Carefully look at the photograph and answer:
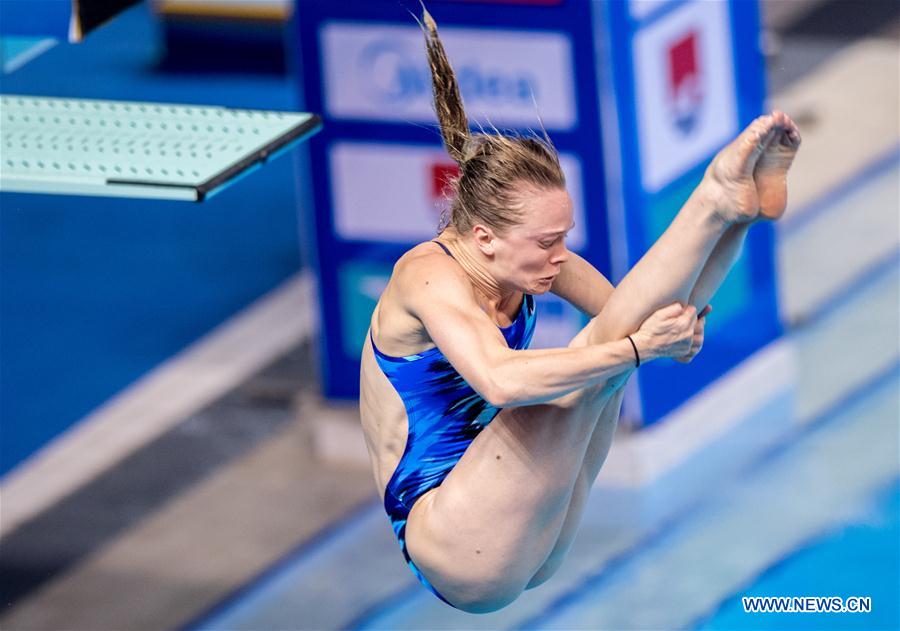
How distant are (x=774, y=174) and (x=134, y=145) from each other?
1.64m

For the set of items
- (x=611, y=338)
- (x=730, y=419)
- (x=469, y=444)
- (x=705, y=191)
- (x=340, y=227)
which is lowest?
(x=730, y=419)

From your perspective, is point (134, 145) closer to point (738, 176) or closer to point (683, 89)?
point (738, 176)

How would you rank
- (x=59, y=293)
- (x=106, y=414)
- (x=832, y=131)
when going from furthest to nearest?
1. (x=832, y=131)
2. (x=59, y=293)
3. (x=106, y=414)

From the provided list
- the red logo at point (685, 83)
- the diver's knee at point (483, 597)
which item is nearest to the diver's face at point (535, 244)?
the diver's knee at point (483, 597)

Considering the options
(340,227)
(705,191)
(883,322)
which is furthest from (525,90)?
(705,191)

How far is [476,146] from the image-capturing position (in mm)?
3627

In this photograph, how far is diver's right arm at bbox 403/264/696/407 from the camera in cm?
336

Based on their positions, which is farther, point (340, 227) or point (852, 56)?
point (852, 56)

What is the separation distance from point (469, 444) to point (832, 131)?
214 inches

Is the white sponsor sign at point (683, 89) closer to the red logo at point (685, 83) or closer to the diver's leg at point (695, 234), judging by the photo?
the red logo at point (685, 83)

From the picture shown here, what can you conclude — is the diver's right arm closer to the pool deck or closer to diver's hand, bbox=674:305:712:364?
diver's hand, bbox=674:305:712:364

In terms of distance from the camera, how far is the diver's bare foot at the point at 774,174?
135 inches

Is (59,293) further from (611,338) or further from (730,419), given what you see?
(611,338)

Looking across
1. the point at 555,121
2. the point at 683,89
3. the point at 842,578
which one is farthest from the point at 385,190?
the point at 842,578
